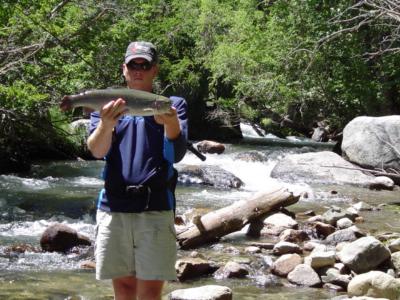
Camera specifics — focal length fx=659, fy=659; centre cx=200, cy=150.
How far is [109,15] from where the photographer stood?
14273 millimetres

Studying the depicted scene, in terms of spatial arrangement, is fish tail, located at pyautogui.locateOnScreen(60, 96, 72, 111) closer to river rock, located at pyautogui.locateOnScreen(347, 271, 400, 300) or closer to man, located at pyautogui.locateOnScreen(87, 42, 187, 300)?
man, located at pyautogui.locateOnScreen(87, 42, 187, 300)

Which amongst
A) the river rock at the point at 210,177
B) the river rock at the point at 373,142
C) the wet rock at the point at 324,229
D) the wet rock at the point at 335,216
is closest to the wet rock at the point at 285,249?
the wet rock at the point at 324,229

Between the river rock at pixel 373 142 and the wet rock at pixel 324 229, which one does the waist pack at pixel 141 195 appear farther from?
the river rock at pixel 373 142

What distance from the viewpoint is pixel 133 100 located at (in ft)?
10.7

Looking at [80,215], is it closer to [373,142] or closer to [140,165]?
[140,165]

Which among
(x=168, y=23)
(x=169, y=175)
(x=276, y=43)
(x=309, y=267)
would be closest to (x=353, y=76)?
(x=276, y=43)

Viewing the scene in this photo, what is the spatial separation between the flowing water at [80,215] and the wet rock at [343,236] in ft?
3.28

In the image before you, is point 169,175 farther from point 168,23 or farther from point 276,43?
point 168,23

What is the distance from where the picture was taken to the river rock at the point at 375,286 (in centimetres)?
654

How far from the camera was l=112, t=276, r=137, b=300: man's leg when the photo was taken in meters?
3.52

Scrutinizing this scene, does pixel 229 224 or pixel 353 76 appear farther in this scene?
pixel 353 76

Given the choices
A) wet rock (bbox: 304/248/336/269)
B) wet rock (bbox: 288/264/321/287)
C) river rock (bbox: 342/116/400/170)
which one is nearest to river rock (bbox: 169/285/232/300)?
wet rock (bbox: 288/264/321/287)

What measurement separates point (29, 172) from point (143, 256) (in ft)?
45.0

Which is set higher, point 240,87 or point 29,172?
point 240,87
